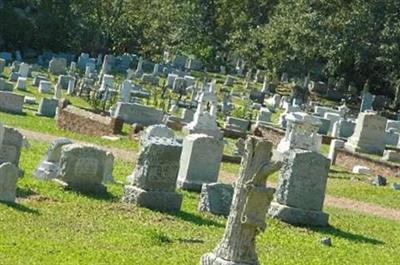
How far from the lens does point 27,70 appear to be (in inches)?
1818

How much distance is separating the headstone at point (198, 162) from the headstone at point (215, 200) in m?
2.77

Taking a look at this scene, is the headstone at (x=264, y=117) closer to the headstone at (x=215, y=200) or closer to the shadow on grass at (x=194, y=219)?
the headstone at (x=215, y=200)

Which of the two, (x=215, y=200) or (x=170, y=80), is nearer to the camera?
(x=215, y=200)

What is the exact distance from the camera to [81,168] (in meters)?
18.4

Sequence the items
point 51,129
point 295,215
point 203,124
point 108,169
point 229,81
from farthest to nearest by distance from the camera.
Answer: point 229,81
point 203,124
point 51,129
point 108,169
point 295,215

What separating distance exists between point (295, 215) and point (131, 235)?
191 inches

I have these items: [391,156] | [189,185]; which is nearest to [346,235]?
[189,185]

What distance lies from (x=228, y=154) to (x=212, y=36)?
39950 millimetres

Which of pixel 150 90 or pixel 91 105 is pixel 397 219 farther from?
pixel 150 90

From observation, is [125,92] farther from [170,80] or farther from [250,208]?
[250,208]

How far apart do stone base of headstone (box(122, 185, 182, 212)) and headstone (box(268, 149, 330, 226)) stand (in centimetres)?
218

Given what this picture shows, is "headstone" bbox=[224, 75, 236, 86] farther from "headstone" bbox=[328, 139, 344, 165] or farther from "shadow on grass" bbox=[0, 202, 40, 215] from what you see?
"shadow on grass" bbox=[0, 202, 40, 215]

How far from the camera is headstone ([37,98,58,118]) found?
35.3 m

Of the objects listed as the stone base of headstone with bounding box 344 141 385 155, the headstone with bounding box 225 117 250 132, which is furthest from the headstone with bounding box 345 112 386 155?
the headstone with bounding box 225 117 250 132
